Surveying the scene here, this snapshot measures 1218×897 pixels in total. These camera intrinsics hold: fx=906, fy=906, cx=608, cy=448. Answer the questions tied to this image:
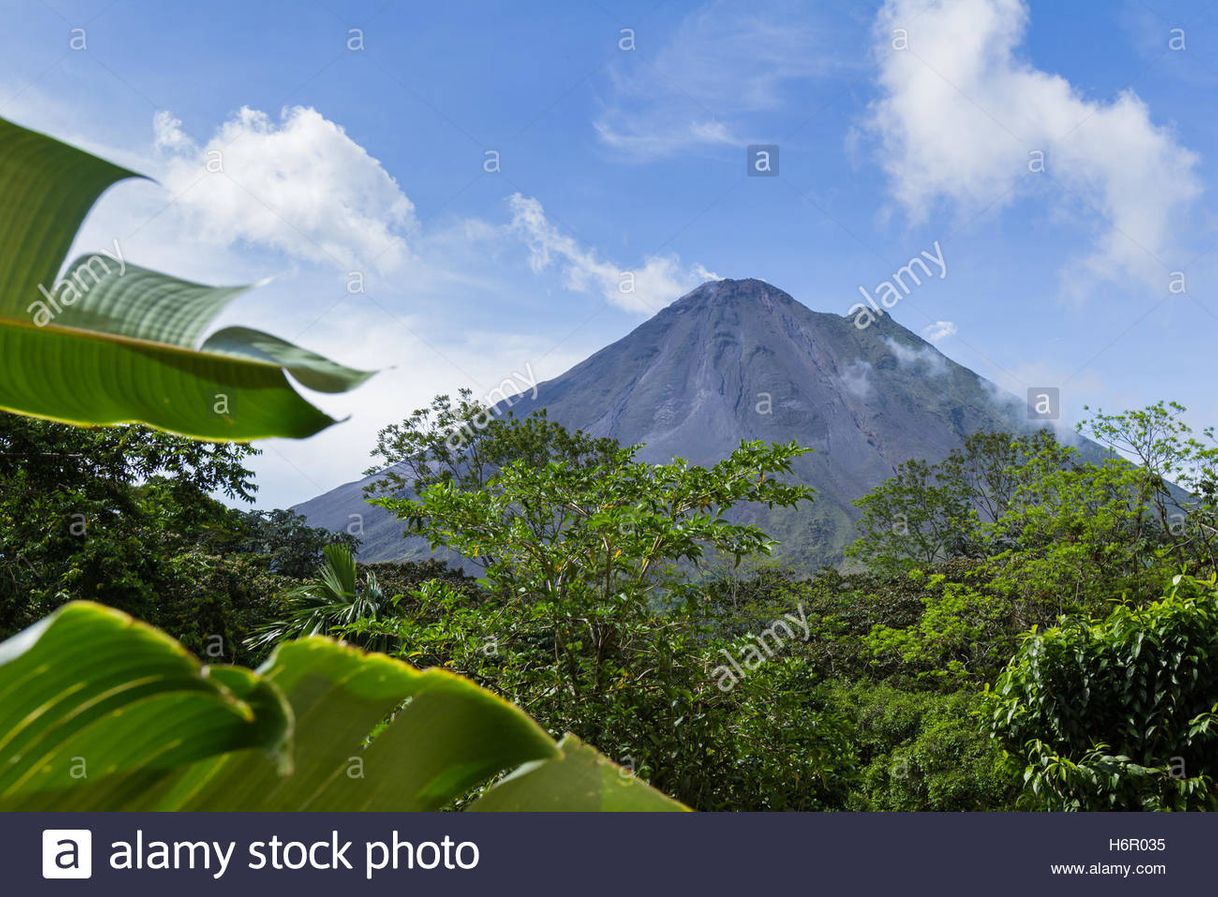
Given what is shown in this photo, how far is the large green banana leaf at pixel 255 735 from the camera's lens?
257 millimetres

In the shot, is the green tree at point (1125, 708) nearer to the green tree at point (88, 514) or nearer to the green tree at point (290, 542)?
the green tree at point (88, 514)

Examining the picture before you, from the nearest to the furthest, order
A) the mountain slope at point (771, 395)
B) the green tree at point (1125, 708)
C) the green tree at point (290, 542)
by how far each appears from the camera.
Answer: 1. the green tree at point (1125, 708)
2. the green tree at point (290, 542)
3. the mountain slope at point (771, 395)

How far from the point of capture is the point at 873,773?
973cm

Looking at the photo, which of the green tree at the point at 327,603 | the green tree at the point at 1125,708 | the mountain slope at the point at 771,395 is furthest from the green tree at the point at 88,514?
the mountain slope at the point at 771,395

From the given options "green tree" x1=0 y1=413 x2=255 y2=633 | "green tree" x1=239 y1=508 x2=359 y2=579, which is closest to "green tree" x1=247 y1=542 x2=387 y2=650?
"green tree" x1=0 y1=413 x2=255 y2=633

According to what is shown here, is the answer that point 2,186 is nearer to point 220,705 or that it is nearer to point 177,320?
point 177,320

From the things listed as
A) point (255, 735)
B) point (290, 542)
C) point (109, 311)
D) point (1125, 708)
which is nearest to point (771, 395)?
point (290, 542)

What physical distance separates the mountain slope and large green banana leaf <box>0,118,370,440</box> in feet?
253

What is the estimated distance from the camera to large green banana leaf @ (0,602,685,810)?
0.84 ft

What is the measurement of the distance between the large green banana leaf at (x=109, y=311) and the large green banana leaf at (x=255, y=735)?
0.55ft

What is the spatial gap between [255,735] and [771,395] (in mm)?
89506

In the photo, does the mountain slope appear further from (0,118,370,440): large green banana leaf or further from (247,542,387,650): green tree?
(0,118,370,440): large green banana leaf

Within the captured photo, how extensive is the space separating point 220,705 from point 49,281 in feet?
1.06

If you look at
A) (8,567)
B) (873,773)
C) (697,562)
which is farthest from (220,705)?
(873,773)
